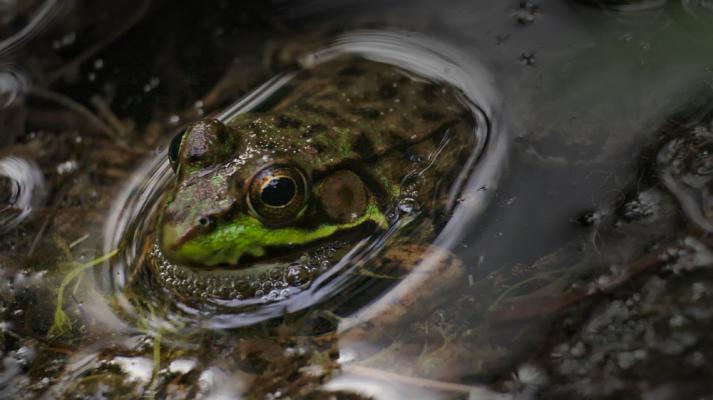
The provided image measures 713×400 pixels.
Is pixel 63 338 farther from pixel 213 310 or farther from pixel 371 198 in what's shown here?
pixel 371 198

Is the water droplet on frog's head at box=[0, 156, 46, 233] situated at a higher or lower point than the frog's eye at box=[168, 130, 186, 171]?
higher

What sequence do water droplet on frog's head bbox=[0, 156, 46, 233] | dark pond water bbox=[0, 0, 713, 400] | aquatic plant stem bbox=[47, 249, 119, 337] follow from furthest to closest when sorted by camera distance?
water droplet on frog's head bbox=[0, 156, 46, 233] → aquatic plant stem bbox=[47, 249, 119, 337] → dark pond water bbox=[0, 0, 713, 400]

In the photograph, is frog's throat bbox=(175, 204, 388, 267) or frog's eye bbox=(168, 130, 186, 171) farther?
frog's eye bbox=(168, 130, 186, 171)

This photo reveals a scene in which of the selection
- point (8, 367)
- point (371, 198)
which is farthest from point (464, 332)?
point (8, 367)

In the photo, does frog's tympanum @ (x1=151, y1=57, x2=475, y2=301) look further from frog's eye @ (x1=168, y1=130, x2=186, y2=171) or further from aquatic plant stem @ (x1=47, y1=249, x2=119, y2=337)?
aquatic plant stem @ (x1=47, y1=249, x2=119, y2=337)

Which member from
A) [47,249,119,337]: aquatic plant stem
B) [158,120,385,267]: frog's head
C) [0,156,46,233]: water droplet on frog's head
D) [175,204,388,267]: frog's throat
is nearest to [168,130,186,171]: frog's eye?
[158,120,385,267]: frog's head

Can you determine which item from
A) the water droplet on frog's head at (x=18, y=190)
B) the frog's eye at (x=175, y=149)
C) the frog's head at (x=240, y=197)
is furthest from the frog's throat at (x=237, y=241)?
the water droplet on frog's head at (x=18, y=190)

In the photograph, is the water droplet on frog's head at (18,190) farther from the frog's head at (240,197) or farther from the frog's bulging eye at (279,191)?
the frog's bulging eye at (279,191)

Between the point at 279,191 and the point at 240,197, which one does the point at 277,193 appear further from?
the point at 240,197
